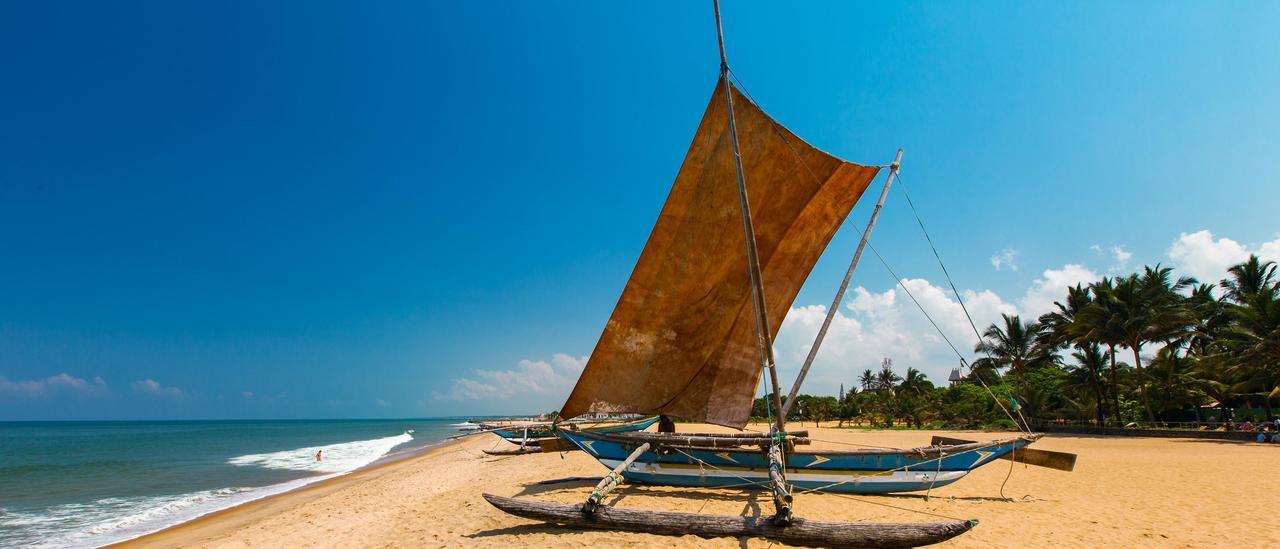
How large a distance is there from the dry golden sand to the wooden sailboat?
59 centimetres

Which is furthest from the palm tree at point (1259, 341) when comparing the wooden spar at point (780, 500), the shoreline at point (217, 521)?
the shoreline at point (217, 521)

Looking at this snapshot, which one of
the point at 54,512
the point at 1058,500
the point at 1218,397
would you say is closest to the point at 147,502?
the point at 54,512

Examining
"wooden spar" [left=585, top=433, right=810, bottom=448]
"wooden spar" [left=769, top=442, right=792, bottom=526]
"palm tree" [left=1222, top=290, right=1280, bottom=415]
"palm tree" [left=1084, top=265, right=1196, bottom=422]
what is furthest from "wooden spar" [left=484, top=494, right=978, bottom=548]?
"palm tree" [left=1084, top=265, right=1196, bottom=422]

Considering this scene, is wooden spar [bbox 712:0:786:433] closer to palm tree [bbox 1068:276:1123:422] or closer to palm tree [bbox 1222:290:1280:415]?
palm tree [bbox 1222:290:1280:415]

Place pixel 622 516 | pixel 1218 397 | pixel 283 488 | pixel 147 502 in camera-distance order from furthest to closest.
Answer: pixel 1218 397 → pixel 283 488 → pixel 147 502 → pixel 622 516

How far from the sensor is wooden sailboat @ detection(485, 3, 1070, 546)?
32.9 ft

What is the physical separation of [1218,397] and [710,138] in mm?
38823

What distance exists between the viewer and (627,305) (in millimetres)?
10703

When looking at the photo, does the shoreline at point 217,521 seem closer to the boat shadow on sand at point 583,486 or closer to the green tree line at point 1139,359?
the boat shadow on sand at point 583,486

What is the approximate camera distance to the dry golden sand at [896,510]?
26.3ft

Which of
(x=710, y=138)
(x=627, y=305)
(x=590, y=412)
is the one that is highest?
(x=710, y=138)

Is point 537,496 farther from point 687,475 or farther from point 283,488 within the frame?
point 283,488

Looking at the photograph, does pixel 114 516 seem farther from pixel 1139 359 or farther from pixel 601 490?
pixel 1139 359

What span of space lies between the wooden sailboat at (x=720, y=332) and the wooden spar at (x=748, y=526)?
2042 millimetres
